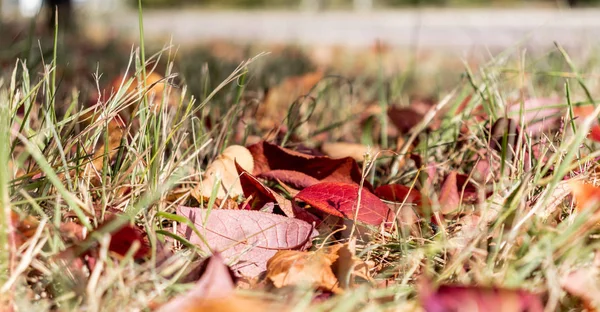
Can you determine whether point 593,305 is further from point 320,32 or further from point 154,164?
point 320,32

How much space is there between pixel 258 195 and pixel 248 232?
6.3 inches

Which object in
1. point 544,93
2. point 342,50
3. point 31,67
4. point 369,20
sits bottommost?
point 369,20

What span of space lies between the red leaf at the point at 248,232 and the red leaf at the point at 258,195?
70mm

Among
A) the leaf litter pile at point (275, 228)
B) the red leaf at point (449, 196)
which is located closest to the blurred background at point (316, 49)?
the leaf litter pile at point (275, 228)

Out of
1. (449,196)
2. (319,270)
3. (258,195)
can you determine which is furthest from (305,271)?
(449,196)

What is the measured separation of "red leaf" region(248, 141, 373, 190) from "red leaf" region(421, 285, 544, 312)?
521 mm

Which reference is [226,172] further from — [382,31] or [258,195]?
[382,31]

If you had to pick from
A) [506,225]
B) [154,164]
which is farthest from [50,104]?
[506,225]

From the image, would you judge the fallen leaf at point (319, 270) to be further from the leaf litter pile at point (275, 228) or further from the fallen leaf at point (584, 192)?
the fallen leaf at point (584, 192)

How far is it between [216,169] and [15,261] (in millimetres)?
444

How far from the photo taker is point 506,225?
99cm

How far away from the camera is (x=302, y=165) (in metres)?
1.36

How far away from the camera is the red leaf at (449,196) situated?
122cm

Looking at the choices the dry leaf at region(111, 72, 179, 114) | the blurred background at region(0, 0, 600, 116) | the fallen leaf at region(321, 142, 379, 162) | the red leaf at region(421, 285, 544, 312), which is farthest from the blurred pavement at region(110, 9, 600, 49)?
the red leaf at region(421, 285, 544, 312)
